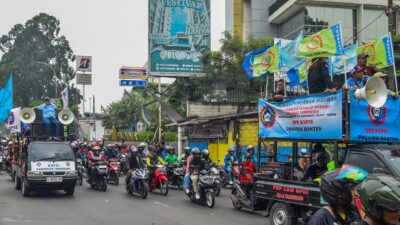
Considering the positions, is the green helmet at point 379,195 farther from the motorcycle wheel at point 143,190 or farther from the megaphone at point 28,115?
the megaphone at point 28,115

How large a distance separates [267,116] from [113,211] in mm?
4825

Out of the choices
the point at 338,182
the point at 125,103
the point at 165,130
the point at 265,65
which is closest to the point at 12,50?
the point at 125,103

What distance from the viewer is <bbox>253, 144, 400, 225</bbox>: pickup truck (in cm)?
733

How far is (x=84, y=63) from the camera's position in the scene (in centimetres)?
4444

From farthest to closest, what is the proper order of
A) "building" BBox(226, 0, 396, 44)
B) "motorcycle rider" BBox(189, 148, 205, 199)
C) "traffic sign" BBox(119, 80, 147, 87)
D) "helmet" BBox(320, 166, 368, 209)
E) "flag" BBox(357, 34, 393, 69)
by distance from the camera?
"traffic sign" BBox(119, 80, 147, 87) < "building" BBox(226, 0, 396, 44) < "motorcycle rider" BBox(189, 148, 205, 199) < "flag" BBox(357, 34, 393, 69) < "helmet" BBox(320, 166, 368, 209)

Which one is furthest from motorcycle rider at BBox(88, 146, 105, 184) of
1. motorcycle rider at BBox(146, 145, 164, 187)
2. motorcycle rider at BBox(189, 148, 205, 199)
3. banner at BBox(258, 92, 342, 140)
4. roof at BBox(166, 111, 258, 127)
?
banner at BBox(258, 92, 342, 140)

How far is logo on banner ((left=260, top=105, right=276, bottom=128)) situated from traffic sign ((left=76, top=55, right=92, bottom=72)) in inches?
1418

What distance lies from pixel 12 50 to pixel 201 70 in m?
45.3

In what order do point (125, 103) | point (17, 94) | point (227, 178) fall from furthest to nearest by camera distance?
point (17, 94) → point (125, 103) → point (227, 178)

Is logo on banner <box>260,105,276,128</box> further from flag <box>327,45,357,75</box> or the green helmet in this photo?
the green helmet

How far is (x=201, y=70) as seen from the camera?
33250mm

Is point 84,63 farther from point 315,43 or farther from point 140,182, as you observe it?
point 315,43

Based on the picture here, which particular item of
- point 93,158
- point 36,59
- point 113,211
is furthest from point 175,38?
point 36,59

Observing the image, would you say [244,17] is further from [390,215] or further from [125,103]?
[390,215]
